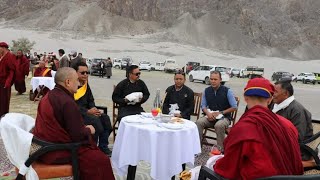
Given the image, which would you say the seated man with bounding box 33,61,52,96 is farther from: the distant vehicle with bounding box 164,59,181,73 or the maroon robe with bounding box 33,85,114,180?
the distant vehicle with bounding box 164,59,181,73

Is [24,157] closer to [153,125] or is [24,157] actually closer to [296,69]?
[153,125]

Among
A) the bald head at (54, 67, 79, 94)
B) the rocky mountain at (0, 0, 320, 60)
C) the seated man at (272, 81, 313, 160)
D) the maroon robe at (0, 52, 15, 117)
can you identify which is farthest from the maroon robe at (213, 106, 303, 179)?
the rocky mountain at (0, 0, 320, 60)

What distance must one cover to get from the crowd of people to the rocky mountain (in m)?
78.1

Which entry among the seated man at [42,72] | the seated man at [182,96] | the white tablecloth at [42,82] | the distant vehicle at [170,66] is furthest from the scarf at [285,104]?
the distant vehicle at [170,66]

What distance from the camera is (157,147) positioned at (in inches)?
177

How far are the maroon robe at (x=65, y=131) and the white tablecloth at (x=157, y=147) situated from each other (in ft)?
2.39

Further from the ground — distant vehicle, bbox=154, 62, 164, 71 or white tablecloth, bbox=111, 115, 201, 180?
white tablecloth, bbox=111, 115, 201, 180

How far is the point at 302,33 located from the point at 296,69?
44.2m

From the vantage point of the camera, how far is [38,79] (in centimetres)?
1153

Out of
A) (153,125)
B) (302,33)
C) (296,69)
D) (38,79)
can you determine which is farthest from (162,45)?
(153,125)

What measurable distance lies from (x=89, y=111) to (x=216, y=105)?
223 centimetres

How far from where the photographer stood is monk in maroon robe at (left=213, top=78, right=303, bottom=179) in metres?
2.66

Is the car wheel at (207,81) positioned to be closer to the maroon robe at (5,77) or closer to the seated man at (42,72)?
the seated man at (42,72)

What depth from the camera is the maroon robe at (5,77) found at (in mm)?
8211
